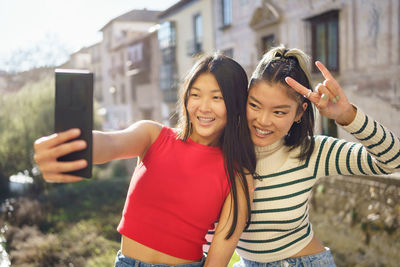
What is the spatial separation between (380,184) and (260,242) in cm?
430

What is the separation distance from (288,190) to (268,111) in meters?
0.37

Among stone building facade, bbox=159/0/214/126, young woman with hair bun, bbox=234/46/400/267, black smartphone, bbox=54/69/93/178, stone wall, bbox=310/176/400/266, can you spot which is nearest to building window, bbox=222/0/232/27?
stone building facade, bbox=159/0/214/126

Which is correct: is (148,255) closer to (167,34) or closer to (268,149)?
(268,149)

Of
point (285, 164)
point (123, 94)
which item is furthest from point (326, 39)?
point (123, 94)

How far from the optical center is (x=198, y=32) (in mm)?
16641

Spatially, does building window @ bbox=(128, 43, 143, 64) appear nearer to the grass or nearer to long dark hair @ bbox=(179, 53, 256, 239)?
the grass

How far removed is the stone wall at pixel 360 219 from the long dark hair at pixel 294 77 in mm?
3282

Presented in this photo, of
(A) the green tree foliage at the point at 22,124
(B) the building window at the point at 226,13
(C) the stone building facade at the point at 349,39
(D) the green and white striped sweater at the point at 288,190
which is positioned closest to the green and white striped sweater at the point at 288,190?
(D) the green and white striped sweater at the point at 288,190

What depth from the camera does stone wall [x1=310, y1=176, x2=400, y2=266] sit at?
4.58m

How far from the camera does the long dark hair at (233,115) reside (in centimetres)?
165

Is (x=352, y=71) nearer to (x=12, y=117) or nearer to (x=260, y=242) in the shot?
(x=260, y=242)

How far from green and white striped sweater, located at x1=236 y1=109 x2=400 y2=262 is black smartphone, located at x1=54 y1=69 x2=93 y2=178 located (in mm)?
950

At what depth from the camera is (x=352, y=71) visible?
8.39 meters

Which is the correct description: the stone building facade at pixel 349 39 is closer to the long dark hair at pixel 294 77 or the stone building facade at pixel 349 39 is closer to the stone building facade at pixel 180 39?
the long dark hair at pixel 294 77
